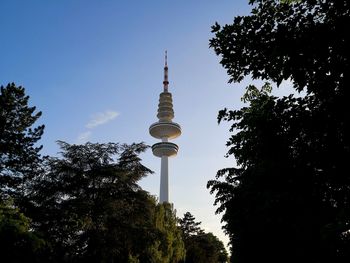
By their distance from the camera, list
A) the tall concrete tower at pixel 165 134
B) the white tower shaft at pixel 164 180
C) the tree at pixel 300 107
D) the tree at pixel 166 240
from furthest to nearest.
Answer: the tall concrete tower at pixel 165 134
the white tower shaft at pixel 164 180
the tree at pixel 166 240
the tree at pixel 300 107

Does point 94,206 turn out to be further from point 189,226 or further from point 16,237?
point 189,226

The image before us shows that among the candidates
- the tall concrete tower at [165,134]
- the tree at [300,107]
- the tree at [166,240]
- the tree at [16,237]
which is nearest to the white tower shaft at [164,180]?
the tall concrete tower at [165,134]

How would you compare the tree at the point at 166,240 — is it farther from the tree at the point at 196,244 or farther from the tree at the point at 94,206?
the tree at the point at 196,244

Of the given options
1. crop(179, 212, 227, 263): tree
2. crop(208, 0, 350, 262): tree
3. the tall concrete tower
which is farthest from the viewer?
the tall concrete tower

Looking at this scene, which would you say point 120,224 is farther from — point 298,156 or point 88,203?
point 298,156

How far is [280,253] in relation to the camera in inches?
685

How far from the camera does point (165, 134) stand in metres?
104

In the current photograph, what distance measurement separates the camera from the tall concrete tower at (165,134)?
101m

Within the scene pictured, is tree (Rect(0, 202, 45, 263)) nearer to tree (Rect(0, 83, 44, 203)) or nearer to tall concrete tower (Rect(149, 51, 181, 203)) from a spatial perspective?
tree (Rect(0, 83, 44, 203))

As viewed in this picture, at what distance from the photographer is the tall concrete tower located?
101 metres

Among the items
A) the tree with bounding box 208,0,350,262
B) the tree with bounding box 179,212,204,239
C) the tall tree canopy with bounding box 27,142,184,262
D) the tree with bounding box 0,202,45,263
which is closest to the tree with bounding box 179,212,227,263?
the tree with bounding box 179,212,204,239

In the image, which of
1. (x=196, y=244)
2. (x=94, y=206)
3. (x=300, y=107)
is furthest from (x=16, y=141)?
(x=196, y=244)

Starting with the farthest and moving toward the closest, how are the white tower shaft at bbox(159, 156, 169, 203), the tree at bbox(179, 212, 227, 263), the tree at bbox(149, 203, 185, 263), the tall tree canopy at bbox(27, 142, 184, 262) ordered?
the white tower shaft at bbox(159, 156, 169, 203)
the tree at bbox(179, 212, 227, 263)
the tree at bbox(149, 203, 185, 263)
the tall tree canopy at bbox(27, 142, 184, 262)

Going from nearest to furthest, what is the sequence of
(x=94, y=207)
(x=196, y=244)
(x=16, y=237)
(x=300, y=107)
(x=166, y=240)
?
(x=300, y=107) < (x=16, y=237) < (x=94, y=207) < (x=166, y=240) < (x=196, y=244)
